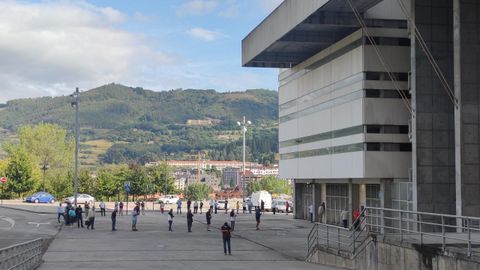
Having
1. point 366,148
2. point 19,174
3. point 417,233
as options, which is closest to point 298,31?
point 366,148

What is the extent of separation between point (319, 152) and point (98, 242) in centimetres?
1853

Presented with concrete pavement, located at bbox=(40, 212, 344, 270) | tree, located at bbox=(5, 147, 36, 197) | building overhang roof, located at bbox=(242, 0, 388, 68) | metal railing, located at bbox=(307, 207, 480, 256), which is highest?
building overhang roof, located at bbox=(242, 0, 388, 68)

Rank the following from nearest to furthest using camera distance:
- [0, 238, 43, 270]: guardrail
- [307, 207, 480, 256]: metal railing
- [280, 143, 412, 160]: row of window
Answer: [307, 207, 480, 256]: metal railing
[0, 238, 43, 270]: guardrail
[280, 143, 412, 160]: row of window

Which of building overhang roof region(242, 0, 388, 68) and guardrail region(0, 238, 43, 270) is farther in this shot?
building overhang roof region(242, 0, 388, 68)

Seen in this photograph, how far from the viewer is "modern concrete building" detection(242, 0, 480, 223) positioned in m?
28.5

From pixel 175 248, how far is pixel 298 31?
53.0 ft

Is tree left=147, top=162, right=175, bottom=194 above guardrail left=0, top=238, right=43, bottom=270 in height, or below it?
above

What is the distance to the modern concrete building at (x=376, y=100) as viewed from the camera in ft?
93.5

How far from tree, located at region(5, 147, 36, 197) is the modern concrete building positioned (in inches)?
2088

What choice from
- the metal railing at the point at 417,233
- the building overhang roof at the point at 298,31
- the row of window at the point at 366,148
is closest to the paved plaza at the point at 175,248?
the metal railing at the point at 417,233

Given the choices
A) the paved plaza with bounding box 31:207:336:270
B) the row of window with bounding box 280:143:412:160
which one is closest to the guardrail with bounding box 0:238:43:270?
the paved plaza with bounding box 31:207:336:270

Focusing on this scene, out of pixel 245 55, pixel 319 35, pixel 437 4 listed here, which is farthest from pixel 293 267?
pixel 245 55

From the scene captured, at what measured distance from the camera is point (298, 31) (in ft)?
132

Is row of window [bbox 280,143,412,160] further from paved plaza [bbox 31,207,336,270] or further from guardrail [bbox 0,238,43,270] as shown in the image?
guardrail [bbox 0,238,43,270]
